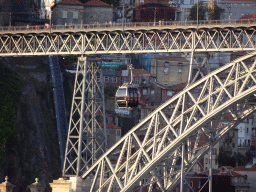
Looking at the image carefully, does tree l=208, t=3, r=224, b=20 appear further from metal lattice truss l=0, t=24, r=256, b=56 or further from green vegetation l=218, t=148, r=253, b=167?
metal lattice truss l=0, t=24, r=256, b=56

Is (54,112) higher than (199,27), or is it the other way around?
(199,27)

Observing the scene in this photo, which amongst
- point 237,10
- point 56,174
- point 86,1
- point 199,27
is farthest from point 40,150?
point 237,10

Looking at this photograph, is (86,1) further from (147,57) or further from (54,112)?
(54,112)

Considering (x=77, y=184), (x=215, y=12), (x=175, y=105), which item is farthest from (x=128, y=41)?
(x=215, y=12)

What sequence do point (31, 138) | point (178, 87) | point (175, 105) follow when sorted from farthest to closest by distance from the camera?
1. point (178, 87)
2. point (31, 138)
3. point (175, 105)

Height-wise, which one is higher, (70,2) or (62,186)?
(70,2)

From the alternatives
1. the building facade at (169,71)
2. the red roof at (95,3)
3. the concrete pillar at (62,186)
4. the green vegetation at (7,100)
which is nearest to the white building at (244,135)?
the building facade at (169,71)

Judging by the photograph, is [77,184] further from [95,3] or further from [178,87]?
[178,87]

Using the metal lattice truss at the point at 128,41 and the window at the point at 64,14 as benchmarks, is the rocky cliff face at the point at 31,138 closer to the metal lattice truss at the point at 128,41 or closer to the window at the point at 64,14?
the metal lattice truss at the point at 128,41
